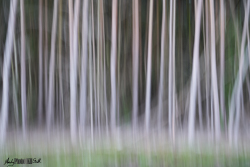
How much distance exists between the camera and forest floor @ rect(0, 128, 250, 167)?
0.91 meters

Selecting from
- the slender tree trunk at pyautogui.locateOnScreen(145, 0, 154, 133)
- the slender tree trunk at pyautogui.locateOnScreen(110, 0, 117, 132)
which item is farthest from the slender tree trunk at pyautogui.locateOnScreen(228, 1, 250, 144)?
the slender tree trunk at pyautogui.locateOnScreen(110, 0, 117, 132)

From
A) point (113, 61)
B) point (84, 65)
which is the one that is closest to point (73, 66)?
point (84, 65)

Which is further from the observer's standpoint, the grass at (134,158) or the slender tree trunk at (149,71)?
the slender tree trunk at (149,71)

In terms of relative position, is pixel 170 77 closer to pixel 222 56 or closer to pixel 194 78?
pixel 194 78

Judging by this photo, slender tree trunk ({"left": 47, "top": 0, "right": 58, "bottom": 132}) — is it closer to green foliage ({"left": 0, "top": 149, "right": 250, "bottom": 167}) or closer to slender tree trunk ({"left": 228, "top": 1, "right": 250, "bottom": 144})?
green foliage ({"left": 0, "top": 149, "right": 250, "bottom": 167})

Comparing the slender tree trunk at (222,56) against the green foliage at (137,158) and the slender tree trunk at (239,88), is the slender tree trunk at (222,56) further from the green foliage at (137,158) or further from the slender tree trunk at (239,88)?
the green foliage at (137,158)

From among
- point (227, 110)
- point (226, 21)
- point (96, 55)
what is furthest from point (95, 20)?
point (227, 110)

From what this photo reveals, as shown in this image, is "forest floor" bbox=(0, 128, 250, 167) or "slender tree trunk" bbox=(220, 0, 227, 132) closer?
"forest floor" bbox=(0, 128, 250, 167)

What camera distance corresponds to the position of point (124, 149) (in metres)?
0.96

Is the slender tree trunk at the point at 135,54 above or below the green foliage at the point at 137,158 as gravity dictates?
above

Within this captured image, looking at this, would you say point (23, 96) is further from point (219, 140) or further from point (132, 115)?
point (219, 140)

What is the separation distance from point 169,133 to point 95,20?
555 millimetres

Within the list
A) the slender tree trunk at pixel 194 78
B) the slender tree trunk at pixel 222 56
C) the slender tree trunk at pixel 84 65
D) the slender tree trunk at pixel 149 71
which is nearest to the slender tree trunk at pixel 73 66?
the slender tree trunk at pixel 84 65

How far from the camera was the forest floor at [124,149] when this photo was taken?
0.91m
